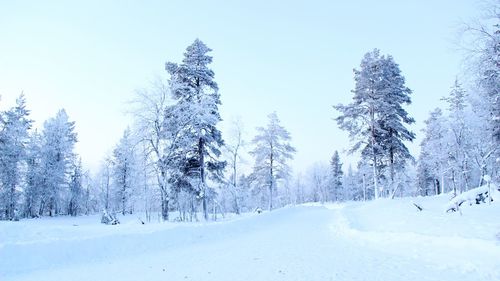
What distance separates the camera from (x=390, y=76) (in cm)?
3058

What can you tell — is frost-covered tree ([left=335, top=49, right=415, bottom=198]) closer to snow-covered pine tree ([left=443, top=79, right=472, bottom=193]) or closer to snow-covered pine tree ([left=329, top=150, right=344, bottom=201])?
snow-covered pine tree ([left=443, top=79, right=472, bottom=193])

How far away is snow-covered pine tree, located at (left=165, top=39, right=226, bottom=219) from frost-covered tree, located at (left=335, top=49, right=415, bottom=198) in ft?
41.1

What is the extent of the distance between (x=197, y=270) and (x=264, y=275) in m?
2.08

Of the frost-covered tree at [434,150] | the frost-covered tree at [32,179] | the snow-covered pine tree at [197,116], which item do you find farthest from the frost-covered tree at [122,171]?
Result: the frost-covered tree at [434,150]

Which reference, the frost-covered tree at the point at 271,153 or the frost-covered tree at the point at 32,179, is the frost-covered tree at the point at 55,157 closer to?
the frost-covered tree at the point at 32,179

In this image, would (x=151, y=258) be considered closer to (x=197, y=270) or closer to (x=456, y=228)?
(x=197, y=270)

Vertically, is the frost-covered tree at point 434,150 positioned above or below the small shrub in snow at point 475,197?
above

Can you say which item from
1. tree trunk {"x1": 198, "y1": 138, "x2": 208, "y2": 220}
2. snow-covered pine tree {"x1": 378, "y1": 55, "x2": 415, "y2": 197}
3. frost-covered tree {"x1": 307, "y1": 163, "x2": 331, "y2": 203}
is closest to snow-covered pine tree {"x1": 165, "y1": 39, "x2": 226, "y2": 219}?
tree trunk {"x1": 198, "y1": 138, "x2": 208, "y2": 220}

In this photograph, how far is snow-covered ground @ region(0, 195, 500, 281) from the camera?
9.02 m

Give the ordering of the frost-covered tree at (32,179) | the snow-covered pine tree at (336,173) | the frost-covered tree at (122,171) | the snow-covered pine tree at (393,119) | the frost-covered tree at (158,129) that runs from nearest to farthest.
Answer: the frost-covered tree at (158,129)
the snow-covered pine tree at (393,119)
the frost-covered tree at (32,179)
the frost-covered tree at (122,171)
the snow-covered pine tree at (336,173)

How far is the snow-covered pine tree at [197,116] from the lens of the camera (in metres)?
25.1

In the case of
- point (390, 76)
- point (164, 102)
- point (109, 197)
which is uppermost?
point (390, 76)

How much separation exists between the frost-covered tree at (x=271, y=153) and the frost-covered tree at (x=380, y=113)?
18.1 m

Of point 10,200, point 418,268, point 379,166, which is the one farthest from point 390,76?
point 10,200
